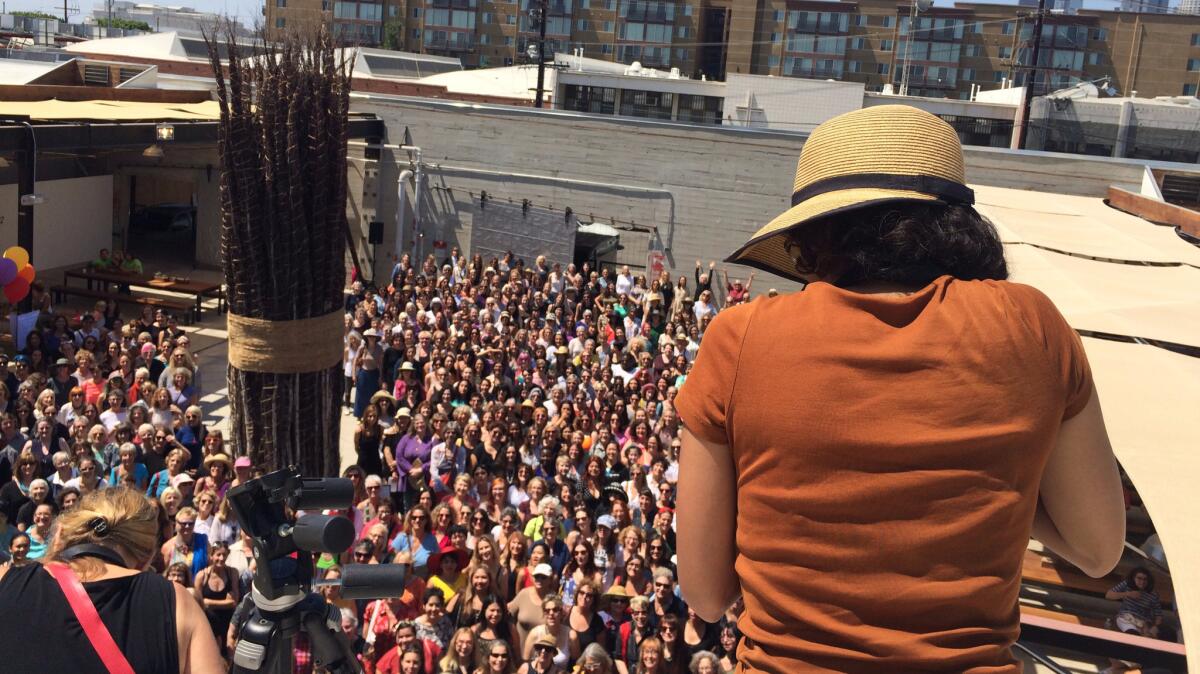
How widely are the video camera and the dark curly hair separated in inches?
56.3

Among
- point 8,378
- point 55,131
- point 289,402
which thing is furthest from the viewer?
point 55,131

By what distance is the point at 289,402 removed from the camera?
15.8 feet

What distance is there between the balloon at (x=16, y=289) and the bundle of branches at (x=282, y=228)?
928cm

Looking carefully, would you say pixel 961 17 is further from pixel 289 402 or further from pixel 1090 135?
pixel 289 402

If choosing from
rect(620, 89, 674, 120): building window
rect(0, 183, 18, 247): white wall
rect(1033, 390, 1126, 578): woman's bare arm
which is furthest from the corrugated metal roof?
rect(620, 89, 674, 120): building window

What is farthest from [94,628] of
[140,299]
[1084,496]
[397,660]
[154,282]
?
[140,299]

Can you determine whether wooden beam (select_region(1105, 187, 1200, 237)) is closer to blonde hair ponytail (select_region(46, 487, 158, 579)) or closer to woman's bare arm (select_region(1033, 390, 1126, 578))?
woman's bare arm (select_region(1033, 390, 1126, 578))

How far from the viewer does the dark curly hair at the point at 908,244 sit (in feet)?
4.80

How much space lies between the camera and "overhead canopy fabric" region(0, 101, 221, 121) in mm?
16453

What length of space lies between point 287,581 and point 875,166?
1.75 m

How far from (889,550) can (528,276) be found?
15934mm

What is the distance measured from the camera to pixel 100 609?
222cm

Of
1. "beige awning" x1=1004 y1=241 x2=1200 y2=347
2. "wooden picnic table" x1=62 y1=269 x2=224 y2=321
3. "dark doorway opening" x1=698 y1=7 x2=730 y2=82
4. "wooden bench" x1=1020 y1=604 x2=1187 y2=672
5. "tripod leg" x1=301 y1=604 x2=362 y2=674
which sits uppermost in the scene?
"dark doorway opening" x1=698 y1=7 x2=730 y2=82

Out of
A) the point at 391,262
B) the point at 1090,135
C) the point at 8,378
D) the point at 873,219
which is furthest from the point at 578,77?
the point at 873,219
